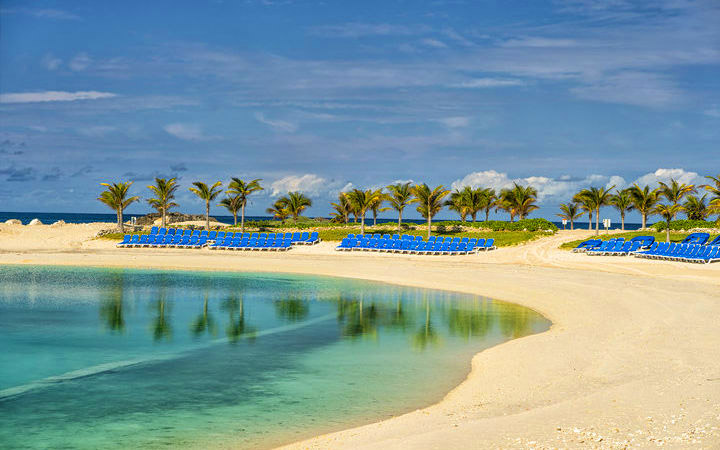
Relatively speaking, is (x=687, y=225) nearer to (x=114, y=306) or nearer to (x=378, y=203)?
(x=378, y=203)

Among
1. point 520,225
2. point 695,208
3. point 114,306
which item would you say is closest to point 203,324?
point 114,306

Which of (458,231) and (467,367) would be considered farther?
(458,231)

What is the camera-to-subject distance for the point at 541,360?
10672 mm

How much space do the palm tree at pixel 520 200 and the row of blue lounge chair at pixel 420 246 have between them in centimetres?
2284

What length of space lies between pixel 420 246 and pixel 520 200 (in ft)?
82.2

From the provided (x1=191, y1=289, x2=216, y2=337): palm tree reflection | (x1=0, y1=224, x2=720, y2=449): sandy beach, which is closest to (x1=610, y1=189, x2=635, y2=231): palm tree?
(x1=0, y1=224, x2=720, y2=449): sandy beach

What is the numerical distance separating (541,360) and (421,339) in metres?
3.30

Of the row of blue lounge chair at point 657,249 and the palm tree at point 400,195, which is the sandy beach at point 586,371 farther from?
the palm tree at point 400,195

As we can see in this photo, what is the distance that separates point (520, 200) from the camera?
59.4 meters

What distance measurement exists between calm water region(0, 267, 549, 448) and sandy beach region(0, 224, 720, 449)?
787 mm

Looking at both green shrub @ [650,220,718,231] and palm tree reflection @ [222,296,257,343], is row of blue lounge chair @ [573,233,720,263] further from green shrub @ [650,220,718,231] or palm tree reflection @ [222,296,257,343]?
palm tree reflection @ [222,296,257,343]

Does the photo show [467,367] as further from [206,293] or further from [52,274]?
[52,274]

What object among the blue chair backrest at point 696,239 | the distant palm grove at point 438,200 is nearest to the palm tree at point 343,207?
the distant palm grove at point 438,200

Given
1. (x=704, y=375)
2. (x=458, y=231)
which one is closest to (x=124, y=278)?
(x=704, y=375)
